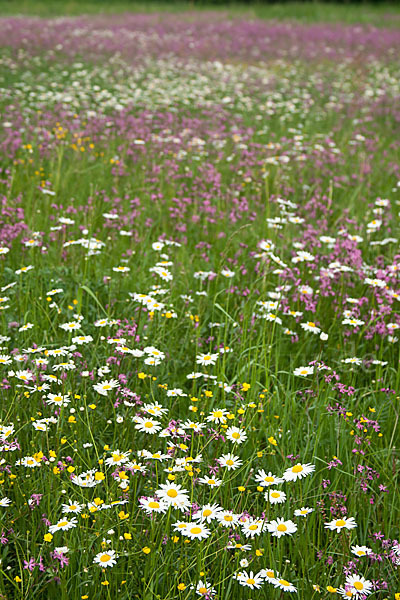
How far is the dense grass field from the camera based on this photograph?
75.9 inches

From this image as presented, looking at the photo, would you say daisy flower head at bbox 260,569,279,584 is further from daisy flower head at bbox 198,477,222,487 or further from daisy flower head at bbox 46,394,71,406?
daisy flower head at bbox 46,394,71,406

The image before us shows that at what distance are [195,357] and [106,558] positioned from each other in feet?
4.59

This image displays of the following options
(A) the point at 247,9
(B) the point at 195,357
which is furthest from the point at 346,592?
(A) the point at 247,9

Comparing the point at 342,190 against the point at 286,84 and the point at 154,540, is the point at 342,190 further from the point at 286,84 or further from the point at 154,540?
the point at 286,84

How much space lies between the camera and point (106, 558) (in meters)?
1.79

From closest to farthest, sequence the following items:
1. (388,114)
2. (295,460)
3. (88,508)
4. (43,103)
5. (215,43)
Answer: (88,508)
(295,460)
(43,103)
(388,114)
(215,43)

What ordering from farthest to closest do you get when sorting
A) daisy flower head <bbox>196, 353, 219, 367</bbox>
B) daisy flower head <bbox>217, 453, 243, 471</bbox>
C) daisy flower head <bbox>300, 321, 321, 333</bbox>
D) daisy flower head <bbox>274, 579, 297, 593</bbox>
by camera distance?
daisy flower head <bbox>300, 321, 321, 333</bbox> → daisy flower head <bbox>196, 353, 219, 367</bbox> → daisy flower head <bbox>217, 453, 243, 471</bbox> → daisy flower head <bbox>274, 579, 297, 593</bbox>

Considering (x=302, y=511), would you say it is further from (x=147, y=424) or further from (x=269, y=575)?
(x=147, y=424)

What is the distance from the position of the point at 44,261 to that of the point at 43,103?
4565 millimetres

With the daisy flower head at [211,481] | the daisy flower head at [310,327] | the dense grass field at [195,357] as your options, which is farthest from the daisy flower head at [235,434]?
the daisy flower head at [310,327]

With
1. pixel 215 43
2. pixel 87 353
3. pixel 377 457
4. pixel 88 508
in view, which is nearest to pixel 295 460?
pixel 377 457

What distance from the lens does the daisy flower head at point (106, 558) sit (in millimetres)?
1760

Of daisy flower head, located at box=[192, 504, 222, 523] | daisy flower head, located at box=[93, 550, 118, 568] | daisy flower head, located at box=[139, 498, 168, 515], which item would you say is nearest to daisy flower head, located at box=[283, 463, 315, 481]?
daisy flower head, located at box=[192, 504, 222, 523]

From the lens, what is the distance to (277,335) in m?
3.34
